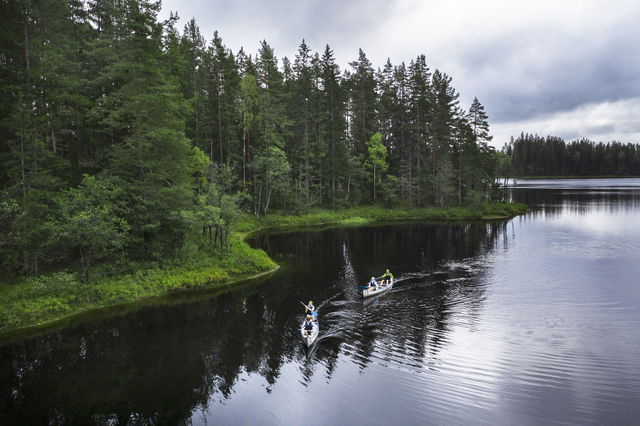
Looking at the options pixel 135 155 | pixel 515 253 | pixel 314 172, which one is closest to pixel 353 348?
pixel 135 155

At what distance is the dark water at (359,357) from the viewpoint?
1504cm

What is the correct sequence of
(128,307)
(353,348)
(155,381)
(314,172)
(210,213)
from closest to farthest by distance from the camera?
(155,381), (353,348), (128,307), (210,213), (314,172)

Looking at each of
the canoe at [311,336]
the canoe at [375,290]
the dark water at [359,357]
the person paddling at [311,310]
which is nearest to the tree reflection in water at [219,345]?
the dark water at [359,357]

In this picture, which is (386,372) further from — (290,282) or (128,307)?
(128,307)

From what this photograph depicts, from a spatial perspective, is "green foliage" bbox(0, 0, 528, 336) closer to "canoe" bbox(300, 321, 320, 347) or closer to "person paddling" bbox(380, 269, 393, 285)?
"person paddling" bbox(380, 269, 393, 285)

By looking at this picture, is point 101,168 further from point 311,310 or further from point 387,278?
point 387,278

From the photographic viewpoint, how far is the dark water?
15.0 metres

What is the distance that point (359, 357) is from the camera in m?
19.6

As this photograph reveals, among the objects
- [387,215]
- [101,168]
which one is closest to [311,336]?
[101,168]

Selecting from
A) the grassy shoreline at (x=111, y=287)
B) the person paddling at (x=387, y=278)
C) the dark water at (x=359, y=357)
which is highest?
the grassy shoreline at (x=111, y=287)

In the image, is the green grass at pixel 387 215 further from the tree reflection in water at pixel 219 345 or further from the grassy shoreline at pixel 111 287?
the tree reflection in water at pixel 219 345

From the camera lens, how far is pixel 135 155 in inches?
1191

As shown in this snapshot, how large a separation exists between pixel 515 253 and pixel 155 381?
1594 inches

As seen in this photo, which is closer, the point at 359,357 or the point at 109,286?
the point at 359,357
